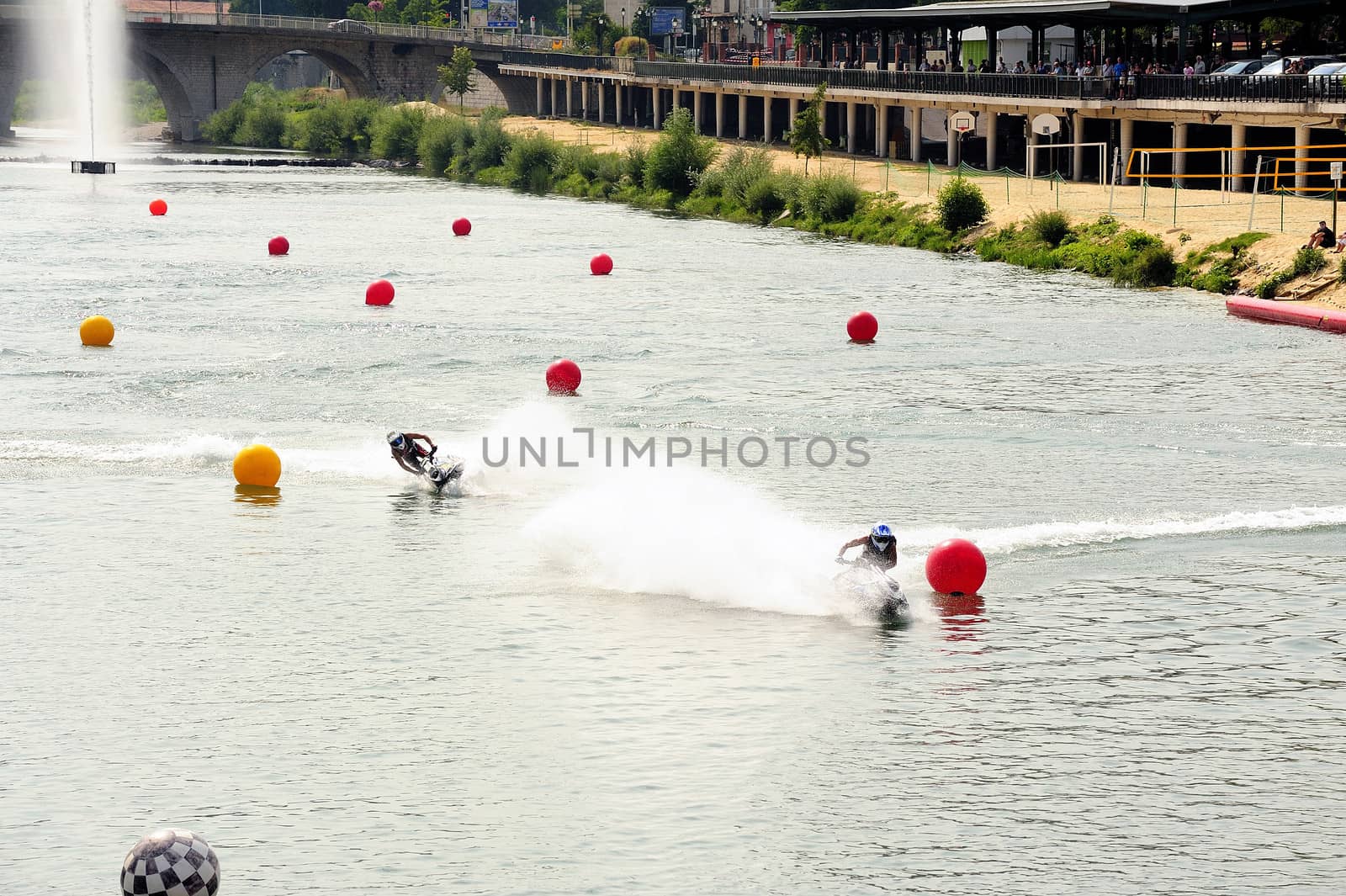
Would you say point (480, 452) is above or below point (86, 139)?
below

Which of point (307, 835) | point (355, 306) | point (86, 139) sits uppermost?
point (86, 139)

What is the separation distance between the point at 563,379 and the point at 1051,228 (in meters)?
26.1

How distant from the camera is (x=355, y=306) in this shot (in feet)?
160

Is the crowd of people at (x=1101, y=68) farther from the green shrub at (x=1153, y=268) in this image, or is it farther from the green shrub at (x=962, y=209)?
the green shrub at (x=1153, y=268)

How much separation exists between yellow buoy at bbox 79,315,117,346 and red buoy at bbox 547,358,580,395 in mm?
11710

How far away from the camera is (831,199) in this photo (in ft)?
226

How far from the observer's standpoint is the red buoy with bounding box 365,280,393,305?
160ft

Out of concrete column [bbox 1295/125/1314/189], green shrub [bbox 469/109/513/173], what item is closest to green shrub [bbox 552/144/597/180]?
green shrub [bbox 469/109/513/173]

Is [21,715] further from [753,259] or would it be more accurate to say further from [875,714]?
[753,259]

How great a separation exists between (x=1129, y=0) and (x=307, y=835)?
59788 mm

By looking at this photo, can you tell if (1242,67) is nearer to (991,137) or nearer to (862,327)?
(991,137)

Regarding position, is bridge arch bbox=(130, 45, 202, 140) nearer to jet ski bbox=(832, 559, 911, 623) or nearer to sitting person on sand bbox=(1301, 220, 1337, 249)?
sitting person on sand bbox=(1301, 220, 1337, 249)

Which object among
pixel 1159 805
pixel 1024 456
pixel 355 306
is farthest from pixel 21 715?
pixel 355 306

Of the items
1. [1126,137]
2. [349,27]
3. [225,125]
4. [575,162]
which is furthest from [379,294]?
[349,27]
